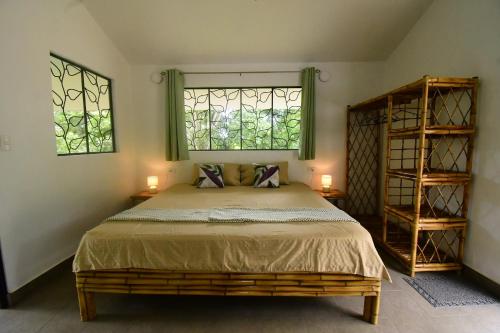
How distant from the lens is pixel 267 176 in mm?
3037

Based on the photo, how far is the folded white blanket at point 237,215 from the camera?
1706 millimetres

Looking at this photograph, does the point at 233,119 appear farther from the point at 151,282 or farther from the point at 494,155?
the point at 494,155

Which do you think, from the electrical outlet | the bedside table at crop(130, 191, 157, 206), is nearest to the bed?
the electrical outlet

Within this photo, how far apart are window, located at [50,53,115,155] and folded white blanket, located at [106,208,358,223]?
1.23 meters

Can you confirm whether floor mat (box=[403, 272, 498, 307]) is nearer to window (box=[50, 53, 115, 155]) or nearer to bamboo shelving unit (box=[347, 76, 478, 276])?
bamboo shelving unit (box=[347, 76, 478, 276])

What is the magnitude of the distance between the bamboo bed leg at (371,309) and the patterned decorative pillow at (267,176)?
1.65 meters

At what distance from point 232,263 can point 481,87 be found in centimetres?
245

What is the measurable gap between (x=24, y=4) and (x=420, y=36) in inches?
151

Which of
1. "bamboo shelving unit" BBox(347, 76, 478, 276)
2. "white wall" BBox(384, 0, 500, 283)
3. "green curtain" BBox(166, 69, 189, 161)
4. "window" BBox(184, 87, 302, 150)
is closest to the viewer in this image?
"white wall" BBox(384, 0, 500, 283)

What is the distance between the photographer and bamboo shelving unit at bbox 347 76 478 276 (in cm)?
199

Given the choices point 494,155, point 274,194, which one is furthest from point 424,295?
point 274,194

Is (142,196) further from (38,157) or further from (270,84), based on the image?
(270,84)

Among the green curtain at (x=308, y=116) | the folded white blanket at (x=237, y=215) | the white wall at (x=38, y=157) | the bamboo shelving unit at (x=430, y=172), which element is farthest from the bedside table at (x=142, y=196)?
the bamboo shelving unit at (x=430, y=172)

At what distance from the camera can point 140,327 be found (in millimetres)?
1534
